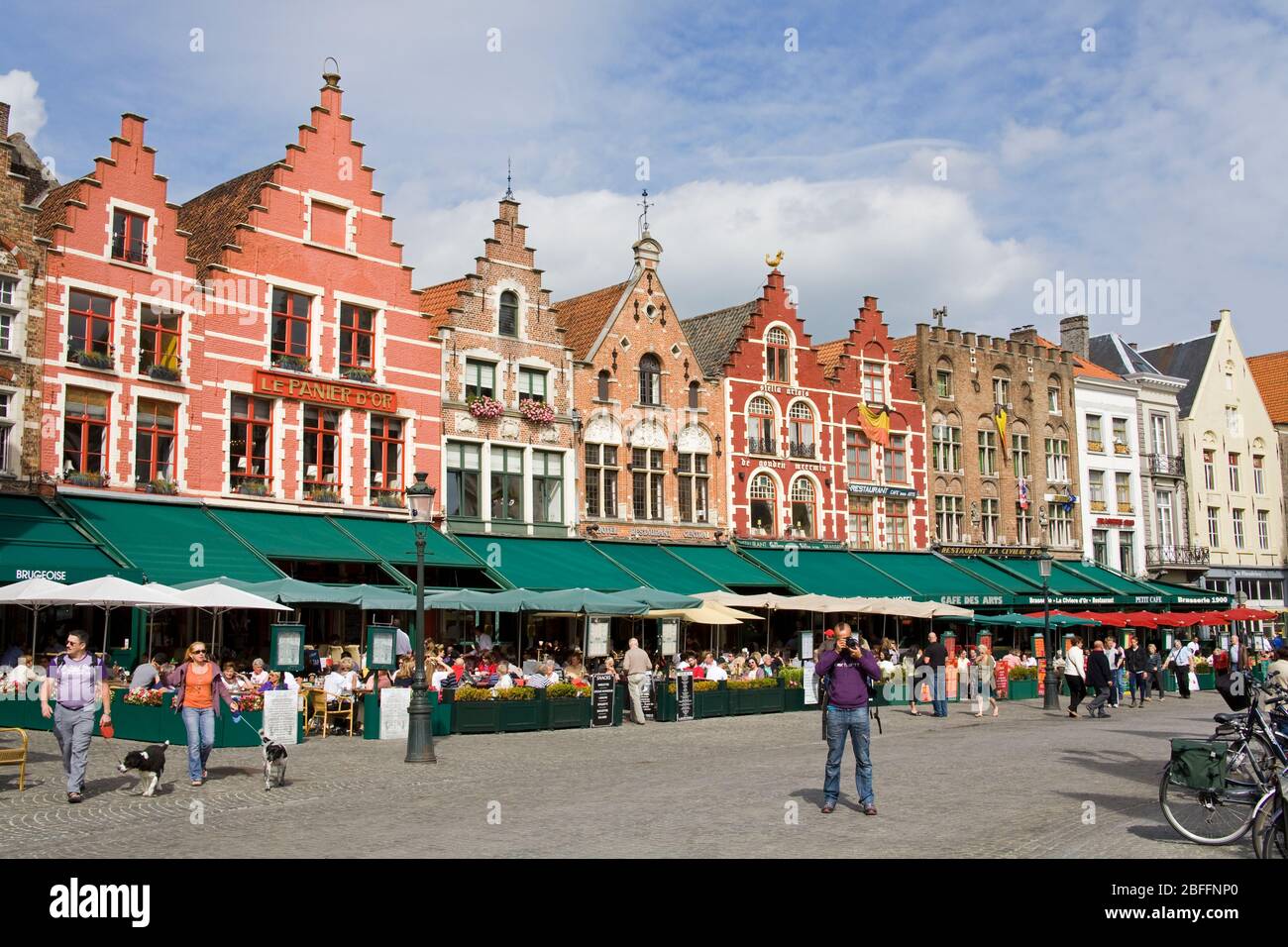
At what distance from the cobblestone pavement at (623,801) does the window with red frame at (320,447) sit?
10.2m

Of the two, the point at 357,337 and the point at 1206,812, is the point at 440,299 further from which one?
the point at 1206,812

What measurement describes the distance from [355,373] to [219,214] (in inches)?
218

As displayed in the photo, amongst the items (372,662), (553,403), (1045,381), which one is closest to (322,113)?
(553,403)

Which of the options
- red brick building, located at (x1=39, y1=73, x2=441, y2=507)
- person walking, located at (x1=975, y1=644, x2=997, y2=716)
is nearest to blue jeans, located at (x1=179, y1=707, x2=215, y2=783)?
red brick building, located at (x1=39, y1=73, x2=441, y2=507)

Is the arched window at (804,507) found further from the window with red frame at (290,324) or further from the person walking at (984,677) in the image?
the window with red frame at (290,324)

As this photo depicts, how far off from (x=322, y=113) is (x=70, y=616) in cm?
1380

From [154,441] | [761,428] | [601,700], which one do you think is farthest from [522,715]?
[761,428]

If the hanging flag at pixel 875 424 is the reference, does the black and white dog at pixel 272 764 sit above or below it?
below

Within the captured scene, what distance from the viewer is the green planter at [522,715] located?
909 inches

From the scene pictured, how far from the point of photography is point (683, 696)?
2619 centimetres

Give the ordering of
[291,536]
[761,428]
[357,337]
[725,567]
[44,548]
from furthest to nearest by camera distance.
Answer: [761,428] → [725,567] → [357,337] → [291,536] → [44,548]

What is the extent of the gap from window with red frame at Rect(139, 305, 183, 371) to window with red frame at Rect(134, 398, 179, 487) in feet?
2.91

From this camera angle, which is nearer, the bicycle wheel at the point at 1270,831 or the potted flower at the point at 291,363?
the bicycle wheel at the point at 1270,831

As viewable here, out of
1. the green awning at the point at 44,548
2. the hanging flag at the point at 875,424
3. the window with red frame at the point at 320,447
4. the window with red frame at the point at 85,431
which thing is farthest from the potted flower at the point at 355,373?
the hanging flag at the point at 875,424
